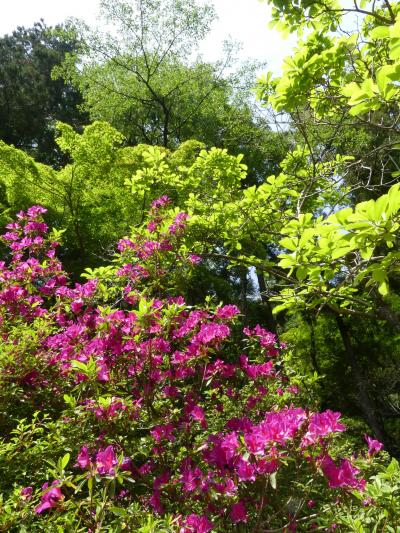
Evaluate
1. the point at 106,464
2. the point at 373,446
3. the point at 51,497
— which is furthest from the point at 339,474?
the point at 51,497

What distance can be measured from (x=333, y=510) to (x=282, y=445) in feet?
1.40

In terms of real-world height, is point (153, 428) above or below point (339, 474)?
below

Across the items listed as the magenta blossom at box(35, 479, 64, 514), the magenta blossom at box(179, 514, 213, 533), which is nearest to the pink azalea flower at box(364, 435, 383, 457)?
the magenta blossom at box(179, 514, 213, 533)

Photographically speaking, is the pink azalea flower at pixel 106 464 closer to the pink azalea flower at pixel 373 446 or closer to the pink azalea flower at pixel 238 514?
the pink azalea flower at pixel 238 514

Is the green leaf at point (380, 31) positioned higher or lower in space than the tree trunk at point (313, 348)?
higher

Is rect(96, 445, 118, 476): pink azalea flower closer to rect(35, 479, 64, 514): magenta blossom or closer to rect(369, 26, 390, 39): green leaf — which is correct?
rect(35, 479, 64, 514): magenta blossom

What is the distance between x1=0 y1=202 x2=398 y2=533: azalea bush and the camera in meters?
1.60

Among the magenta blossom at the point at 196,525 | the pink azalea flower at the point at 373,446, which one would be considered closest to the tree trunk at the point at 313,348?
the pink azalea flower at the point at 373,446

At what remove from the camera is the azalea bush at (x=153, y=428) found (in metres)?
1.60

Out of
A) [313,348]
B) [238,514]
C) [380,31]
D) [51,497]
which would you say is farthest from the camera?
[313,348]

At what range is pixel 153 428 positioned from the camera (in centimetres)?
214

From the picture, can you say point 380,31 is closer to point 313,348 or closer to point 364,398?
point 364,398

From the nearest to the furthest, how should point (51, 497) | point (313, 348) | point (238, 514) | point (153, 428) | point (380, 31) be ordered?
point (380, 31) → point (51, 497) → point (238, 514) → point (153, 428) → point (313, 348)

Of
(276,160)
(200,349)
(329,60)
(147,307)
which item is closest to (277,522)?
(200,349)
